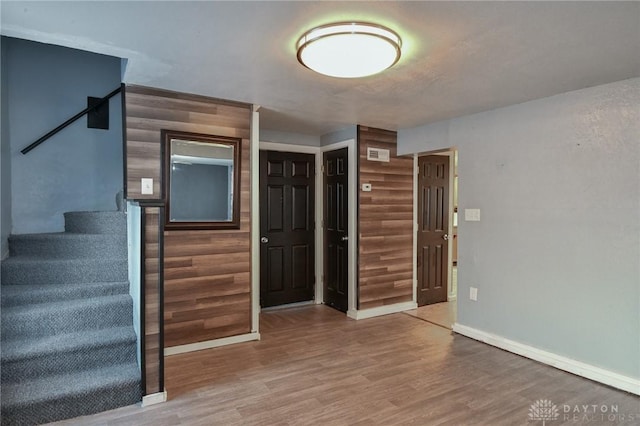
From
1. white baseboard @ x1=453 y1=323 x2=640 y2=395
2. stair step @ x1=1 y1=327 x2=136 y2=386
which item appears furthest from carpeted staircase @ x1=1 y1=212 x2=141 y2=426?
white baseboard @ x1=453 y1=323 x2=640 y2=395

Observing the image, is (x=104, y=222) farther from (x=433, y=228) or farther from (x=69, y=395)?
(x=433, y=228)

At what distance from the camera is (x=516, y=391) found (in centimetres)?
265

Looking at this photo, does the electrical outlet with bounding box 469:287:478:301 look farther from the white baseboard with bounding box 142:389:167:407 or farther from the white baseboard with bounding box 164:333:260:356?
the white baseboard with bounding box 142:389:167:407

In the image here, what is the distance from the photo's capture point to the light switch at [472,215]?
12.2 feet

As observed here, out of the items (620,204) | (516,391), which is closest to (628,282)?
(620,204)

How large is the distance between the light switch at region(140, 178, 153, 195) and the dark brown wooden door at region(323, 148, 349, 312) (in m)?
2.30

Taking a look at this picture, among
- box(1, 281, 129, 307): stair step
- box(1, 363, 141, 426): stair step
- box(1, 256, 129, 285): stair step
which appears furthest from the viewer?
box(1, 256, 129, 285): stair step

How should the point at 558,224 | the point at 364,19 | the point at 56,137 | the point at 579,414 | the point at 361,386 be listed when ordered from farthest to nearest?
the point at 56,137 < the point at 558,224 < the point at 361,386 < the point at 579,414 < the point at 364,19

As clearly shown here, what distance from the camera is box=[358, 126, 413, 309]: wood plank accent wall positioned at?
4.45 metres

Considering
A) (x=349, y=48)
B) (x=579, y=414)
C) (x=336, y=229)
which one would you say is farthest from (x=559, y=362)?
(x=349, y=48)

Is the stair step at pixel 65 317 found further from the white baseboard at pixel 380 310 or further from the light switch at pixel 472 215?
the light switch at pixel 472 215

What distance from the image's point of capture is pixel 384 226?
15.1ft

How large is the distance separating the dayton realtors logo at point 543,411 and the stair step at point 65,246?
3.34 metres

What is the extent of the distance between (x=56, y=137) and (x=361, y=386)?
147 inches
